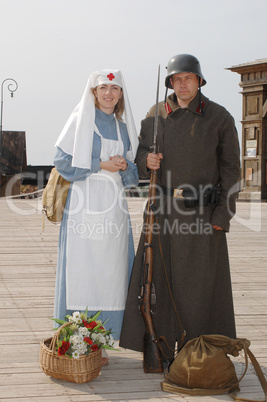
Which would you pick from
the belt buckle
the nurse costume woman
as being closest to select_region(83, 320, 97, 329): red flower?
the nurse costume woman

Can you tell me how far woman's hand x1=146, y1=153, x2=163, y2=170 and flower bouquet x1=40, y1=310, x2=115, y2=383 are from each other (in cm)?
90

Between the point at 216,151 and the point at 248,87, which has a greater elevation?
the point at 248,87

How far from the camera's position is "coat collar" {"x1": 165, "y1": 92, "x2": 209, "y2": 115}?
348 centimetres

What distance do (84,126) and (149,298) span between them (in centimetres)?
103

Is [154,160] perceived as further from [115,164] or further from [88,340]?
[88,340]

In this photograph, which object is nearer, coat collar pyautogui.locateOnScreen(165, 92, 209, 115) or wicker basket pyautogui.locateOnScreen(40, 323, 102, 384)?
wicker basket pyautogui.locateOnScreen(40, 323, 102, 384)

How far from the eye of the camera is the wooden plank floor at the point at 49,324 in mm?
3043

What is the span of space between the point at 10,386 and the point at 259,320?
2085 millimetres

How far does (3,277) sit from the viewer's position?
5.92 meters

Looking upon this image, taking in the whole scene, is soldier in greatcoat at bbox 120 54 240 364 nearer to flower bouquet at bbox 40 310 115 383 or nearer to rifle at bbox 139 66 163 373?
rifle at bbox 139 66 163 373

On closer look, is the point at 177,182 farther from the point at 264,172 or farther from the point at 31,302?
the point at 264,172

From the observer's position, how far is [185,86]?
11.3ft

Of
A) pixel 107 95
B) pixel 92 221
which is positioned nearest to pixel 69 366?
pixel 92 221

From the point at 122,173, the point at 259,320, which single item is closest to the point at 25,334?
the point at 122,173
